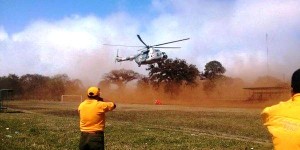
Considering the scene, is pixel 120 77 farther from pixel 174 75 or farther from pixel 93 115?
pixel 93 115

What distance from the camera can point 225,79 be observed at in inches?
4186

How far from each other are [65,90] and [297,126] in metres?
117

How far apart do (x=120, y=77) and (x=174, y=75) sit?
28.2m

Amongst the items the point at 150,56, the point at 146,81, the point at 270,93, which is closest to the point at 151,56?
the point at 150,56

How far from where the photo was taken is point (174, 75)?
98125 millimetres

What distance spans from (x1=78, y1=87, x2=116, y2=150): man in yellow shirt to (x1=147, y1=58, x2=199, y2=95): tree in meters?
86.5

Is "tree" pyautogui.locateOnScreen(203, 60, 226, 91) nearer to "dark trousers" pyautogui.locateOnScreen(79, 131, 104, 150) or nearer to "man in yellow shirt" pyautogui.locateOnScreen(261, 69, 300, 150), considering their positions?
"dark trousers" pyautogui.locateOnScreen(79, 131, 104, 150)

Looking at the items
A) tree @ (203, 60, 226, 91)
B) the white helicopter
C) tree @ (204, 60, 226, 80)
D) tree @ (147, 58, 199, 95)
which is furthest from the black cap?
tree @ (204, 60, 226, 80)

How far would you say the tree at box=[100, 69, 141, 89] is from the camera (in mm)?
120625

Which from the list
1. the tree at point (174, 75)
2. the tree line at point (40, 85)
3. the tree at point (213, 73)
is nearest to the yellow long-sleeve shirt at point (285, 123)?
the tree at point (174, 75)

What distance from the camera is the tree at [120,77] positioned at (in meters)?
121

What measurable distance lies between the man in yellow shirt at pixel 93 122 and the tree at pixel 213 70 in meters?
98.9

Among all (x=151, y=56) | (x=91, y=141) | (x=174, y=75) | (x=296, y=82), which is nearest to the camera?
(x=296, y=82)

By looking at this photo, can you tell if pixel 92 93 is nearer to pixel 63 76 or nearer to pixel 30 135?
pixel 30 135
